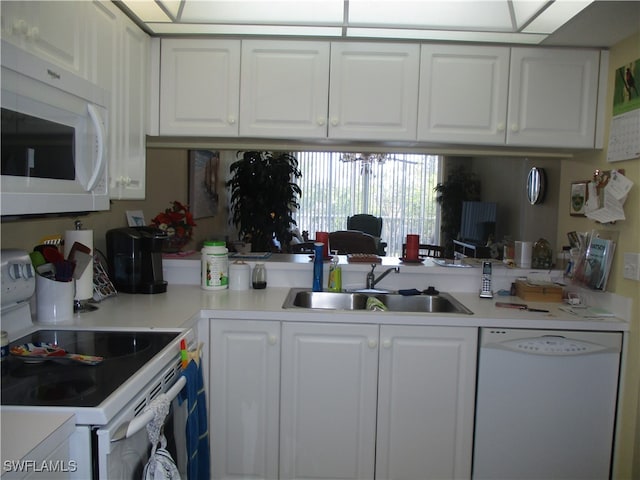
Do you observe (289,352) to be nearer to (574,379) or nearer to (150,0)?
(574,379)

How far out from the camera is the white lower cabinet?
1934mm

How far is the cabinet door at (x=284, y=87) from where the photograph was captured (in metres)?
2.18

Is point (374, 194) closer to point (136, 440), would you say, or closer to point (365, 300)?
point (365, 300)

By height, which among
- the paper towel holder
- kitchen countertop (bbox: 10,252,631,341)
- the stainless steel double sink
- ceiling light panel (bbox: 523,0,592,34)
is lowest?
the stainless steel double sink

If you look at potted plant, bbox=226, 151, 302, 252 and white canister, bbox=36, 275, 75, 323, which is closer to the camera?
white canister, bbox=36, 275, 75, 323

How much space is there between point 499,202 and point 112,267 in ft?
14.4

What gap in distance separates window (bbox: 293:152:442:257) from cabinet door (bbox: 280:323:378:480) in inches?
194

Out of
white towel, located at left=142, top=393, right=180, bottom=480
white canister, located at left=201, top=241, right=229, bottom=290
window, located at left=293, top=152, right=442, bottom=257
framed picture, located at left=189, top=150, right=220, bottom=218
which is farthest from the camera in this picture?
window, located at left=293, top=152, right=442, bottom=257

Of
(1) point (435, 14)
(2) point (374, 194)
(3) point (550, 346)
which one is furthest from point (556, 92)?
(2) point (374, 194)

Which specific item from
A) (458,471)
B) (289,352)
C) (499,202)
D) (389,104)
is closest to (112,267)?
(289,352)

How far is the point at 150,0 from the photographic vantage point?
1.93 m

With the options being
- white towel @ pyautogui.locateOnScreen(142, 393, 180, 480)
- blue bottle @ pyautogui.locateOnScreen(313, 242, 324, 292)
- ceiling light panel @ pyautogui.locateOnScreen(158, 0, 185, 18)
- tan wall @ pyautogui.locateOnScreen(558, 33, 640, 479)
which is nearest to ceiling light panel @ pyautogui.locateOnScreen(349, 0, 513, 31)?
tan wall @ pyautogui.locateOnScreen(558, 33, 640, 479)

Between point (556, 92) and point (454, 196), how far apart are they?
13.8 feet

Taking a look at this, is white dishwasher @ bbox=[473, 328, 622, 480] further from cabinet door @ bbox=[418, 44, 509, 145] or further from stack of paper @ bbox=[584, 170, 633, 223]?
cabinet door @ bbox=[418, 44, 509, 145]
